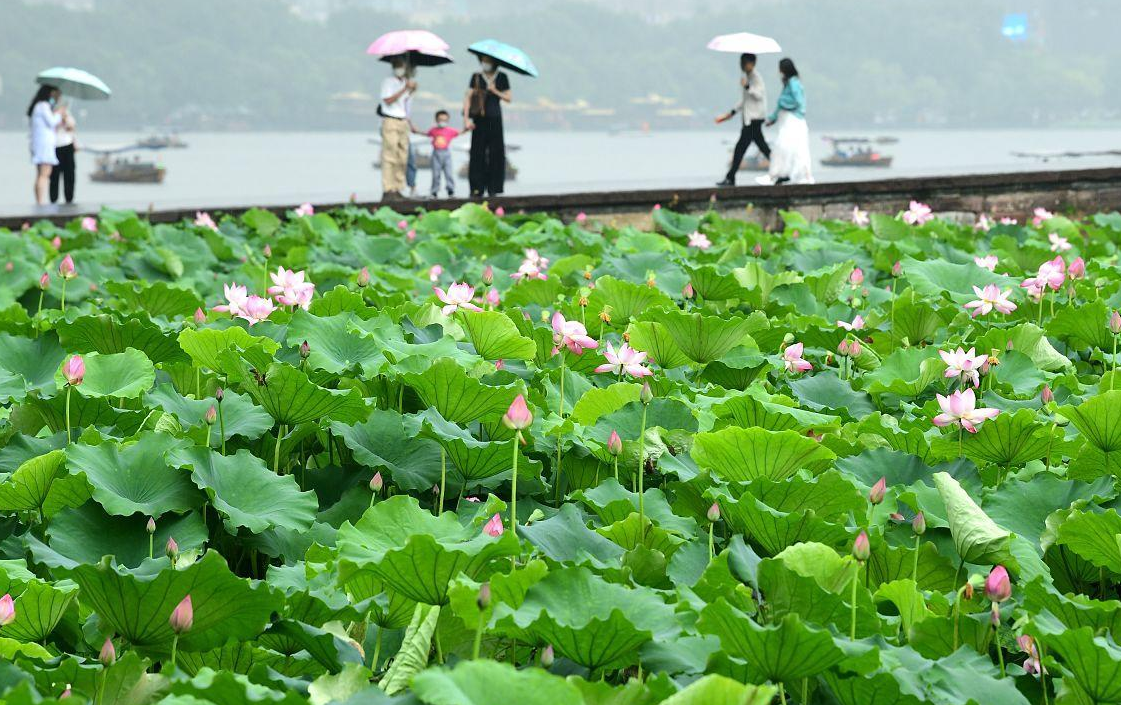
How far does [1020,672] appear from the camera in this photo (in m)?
1.68

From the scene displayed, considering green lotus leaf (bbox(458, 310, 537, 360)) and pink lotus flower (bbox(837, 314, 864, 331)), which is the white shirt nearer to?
pink lotus flower (bbox(837, 314, 864, 331))

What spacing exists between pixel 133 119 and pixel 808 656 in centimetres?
13668

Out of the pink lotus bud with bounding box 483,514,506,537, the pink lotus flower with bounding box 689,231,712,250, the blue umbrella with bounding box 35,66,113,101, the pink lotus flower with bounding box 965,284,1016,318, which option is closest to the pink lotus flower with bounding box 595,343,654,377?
the pink lotus bud with bounding box 483,514,506,537

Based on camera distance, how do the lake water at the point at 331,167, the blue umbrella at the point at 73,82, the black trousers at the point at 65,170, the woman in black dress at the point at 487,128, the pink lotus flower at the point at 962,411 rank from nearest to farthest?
1. the pink lotus flower at the point at 962,411
2. the woman in black dress at the point at 487,128
3. the black trousers at the point at 65,170
4. the blue umbrella at the point at 73,82
5. the lake water at the point at 331,167

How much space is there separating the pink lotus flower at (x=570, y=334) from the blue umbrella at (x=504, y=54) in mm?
9766

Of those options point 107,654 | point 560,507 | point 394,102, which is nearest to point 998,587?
point 560,507

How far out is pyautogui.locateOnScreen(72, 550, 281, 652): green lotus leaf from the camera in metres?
1.65

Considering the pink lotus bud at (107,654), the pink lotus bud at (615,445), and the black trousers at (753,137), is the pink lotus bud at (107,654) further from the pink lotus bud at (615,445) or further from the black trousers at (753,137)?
the black trousers at (753,137)

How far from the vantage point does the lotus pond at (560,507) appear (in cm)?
156

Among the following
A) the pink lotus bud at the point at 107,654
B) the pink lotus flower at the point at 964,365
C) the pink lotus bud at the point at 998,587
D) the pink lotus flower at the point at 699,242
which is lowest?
the pink lotus bud at the point at 107,654

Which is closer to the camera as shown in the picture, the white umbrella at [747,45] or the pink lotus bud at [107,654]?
the pink lotus bud at [107,654]

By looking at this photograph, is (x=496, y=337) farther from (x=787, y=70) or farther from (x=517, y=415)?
(x=787, y=70)

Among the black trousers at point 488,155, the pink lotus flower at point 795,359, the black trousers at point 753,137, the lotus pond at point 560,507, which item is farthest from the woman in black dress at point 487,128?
the pink lotus flower at point 795,359

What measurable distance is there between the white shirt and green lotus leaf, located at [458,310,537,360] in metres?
9.38
